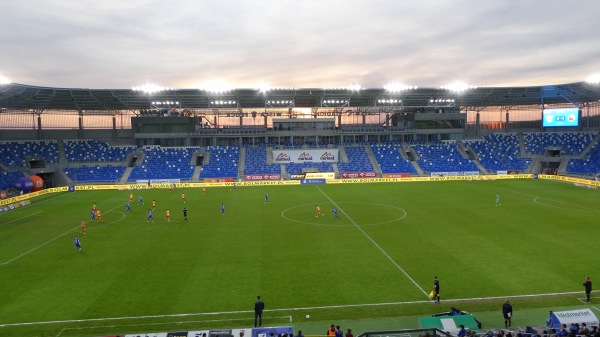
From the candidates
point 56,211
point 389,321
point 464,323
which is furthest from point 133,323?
point 56,211

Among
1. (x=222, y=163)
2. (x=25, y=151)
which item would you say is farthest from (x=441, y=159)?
(x=25, y=151)

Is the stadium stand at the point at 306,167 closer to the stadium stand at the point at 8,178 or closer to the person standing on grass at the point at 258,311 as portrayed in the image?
the stadium stand at the point at 8,178

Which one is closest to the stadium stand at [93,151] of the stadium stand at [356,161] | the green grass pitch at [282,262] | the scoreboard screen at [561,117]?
the green grass pitch at [282,262]

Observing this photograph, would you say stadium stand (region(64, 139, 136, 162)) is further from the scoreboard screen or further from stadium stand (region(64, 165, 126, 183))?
the scoreboard screen

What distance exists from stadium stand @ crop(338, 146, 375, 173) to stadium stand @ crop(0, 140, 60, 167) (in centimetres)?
5064

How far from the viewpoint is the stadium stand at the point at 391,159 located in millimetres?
74000

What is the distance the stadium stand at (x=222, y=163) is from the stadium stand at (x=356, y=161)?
1965 centimetres

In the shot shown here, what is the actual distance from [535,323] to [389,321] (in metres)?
5.74

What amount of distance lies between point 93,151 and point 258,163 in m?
30.5

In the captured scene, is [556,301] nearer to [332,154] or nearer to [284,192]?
[284,192]

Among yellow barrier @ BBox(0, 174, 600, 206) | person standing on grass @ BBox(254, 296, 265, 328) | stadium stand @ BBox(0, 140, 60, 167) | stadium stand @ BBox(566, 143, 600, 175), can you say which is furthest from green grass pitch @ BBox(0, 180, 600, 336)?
stadium stand @ BBox(566, 143, 600, 175)

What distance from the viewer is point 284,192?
5609 cm

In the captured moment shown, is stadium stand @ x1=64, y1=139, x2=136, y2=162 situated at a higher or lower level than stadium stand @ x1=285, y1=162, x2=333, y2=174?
higher

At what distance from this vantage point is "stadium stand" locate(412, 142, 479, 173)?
7425 centimetres
